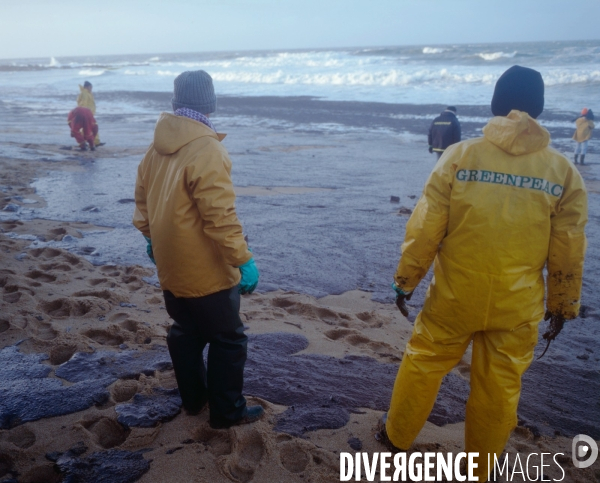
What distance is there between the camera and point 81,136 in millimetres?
12500

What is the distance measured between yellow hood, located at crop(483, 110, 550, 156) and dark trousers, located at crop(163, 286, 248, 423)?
148cm

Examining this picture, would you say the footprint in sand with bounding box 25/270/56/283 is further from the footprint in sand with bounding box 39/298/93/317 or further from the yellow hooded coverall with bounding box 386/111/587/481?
the yellow hooded coverall with bounding box 386/111/587/481

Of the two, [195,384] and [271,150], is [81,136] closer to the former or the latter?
[271,150]

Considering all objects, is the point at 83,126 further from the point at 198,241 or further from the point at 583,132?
the point at 583,132

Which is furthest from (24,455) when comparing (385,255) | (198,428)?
(385,255)

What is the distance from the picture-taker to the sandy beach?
8.60 feet

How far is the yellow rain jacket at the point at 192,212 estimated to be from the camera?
2.40 meters

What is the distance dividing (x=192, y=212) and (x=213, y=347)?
732mm

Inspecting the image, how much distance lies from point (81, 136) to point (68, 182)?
149 inches

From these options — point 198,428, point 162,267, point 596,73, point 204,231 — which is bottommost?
point 198,428

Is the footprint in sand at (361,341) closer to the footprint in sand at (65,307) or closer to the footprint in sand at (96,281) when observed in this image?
the footprint in sand at (65,307)

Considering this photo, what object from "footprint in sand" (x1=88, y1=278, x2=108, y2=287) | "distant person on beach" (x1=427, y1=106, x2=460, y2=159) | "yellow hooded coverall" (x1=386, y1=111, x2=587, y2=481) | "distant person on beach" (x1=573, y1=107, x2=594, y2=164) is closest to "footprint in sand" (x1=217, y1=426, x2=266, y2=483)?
"yellow hooded coverall" (x1=386, y1=111, x2=587, y2=481)

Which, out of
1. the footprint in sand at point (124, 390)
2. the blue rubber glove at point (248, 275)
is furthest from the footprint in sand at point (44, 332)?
the blue rubber glove at point (248, 275)

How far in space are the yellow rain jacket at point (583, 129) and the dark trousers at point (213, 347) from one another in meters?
10.8
